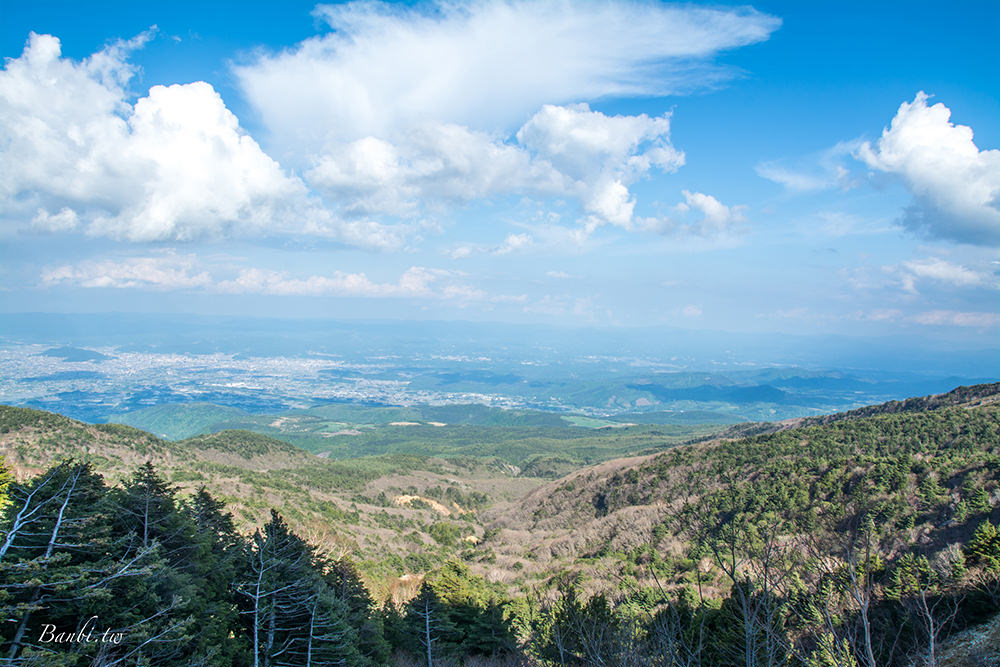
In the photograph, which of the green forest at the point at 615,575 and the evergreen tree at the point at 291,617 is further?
the evergreen tree at the point at 291,617

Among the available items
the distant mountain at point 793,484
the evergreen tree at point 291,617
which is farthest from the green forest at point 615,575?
the distant mountain at point 793,484

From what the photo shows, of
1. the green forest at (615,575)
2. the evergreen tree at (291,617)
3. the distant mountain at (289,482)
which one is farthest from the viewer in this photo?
the distant mountain at (289,482)

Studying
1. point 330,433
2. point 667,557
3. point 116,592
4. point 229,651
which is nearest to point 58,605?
point 116,592

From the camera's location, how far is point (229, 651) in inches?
618

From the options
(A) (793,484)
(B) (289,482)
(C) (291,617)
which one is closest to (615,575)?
(A) (793,484)

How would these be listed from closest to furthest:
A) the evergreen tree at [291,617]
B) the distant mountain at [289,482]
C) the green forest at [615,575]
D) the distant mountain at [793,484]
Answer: the green forest at [615,575] → the evergreen tree at [291,617] → the distant mountain at [793,484] → the distant mountain at [289,482]

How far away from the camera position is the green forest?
1050 cm

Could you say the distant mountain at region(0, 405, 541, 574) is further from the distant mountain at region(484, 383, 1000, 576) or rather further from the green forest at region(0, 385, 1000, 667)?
the distant mountain at region(484, 383, 1000, 576)

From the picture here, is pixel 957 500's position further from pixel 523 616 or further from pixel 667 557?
pixel 523 616

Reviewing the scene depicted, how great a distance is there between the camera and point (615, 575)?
38.2m

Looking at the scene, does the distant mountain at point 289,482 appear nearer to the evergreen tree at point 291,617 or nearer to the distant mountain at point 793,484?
the distant mountain at point 793,484

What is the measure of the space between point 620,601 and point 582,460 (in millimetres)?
125325

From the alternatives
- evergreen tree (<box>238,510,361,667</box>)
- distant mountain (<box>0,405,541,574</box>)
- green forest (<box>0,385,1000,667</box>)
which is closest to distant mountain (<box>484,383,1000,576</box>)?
green forest (<box>0,385,1000,667</box>)

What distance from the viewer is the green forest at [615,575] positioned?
1050 cm
